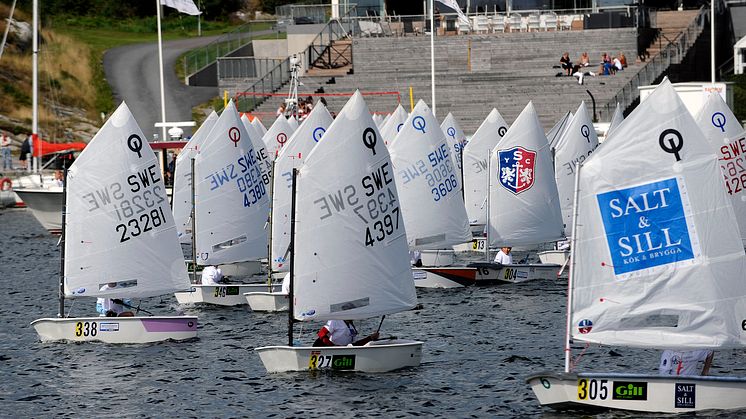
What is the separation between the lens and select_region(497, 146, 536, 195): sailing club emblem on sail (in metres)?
40.8

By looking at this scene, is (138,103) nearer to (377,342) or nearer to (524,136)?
(524,136)

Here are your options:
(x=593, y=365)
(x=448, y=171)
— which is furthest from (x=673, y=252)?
(x=448, y=171)

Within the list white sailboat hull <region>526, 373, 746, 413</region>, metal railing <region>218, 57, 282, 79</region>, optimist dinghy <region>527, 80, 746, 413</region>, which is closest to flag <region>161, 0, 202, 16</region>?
metal railing <region>218, 57, 282, 79</region>

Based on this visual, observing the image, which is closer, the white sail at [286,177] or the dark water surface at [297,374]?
the dark water surface at [297,374]

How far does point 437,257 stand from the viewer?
140ft

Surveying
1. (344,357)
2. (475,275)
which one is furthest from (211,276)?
(344,357)

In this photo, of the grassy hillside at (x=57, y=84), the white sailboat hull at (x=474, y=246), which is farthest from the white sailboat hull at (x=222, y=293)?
Result: the grassy hillside at (x=57, y=84)

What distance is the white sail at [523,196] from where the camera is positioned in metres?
40.5

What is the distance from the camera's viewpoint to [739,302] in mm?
21281

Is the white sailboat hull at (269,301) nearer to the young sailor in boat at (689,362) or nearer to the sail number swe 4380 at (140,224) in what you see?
the sail number swe 4380 at (140,224)

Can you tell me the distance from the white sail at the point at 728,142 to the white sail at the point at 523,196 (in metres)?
6.11

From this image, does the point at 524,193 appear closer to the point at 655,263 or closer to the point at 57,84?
the point at 655,263

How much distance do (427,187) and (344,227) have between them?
1368 centimetres

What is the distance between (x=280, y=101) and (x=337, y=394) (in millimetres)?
48900
